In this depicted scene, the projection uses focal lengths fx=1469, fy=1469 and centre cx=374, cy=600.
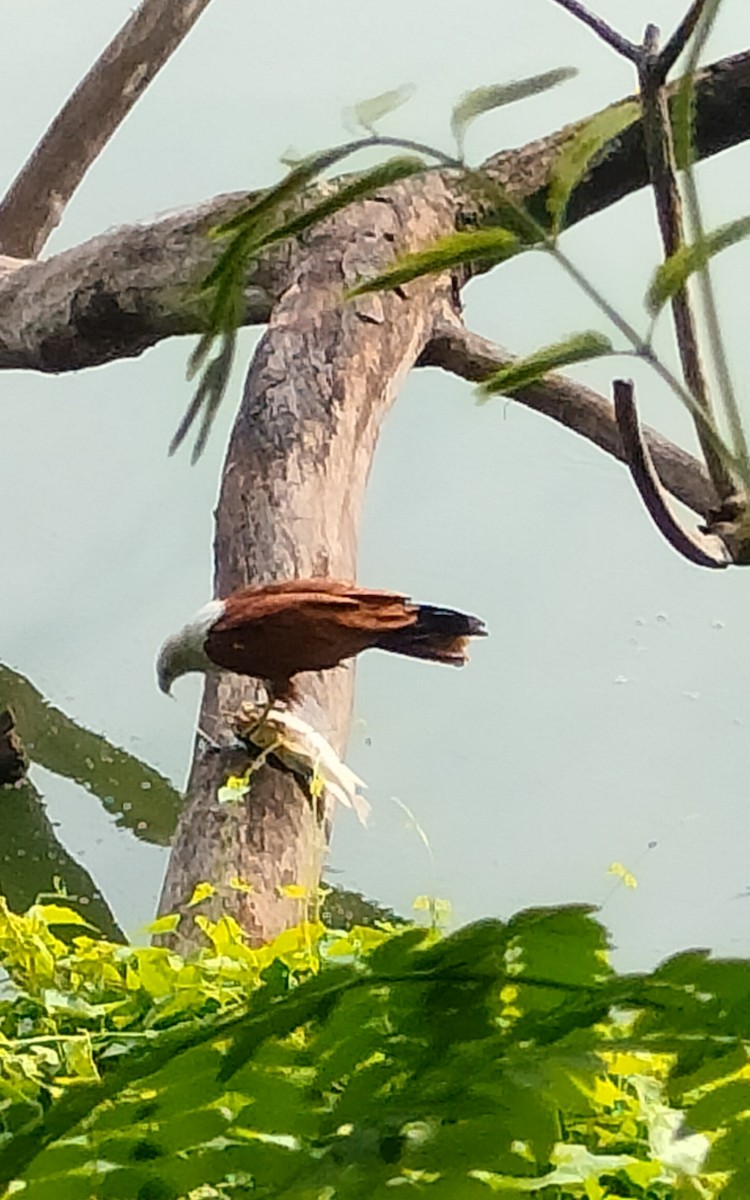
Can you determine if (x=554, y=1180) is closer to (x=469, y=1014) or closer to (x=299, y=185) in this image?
(x=469, y=1014)

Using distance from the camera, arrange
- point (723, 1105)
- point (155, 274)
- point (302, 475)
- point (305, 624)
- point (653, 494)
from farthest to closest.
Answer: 1. point (155, 274)
2. point (302, 475)
3. point (305, 624)
4. point (653, 494)
5. point (723, 1105)

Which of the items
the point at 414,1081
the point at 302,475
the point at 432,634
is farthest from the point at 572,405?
the point at 414,1081

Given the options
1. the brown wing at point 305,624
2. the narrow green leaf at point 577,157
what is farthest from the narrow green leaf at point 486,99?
the brown wing at point 305,624

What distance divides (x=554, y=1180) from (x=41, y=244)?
50.6 inches

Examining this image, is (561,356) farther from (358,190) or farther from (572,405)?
(572,405)

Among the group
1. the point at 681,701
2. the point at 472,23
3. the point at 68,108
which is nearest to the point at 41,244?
the point at 68,108

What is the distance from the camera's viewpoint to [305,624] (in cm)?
76

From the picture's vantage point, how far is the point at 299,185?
18.4 inches

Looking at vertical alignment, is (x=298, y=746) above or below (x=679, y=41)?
below

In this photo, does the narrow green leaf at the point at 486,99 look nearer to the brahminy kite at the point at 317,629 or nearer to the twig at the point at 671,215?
the twig at the point at 671,215

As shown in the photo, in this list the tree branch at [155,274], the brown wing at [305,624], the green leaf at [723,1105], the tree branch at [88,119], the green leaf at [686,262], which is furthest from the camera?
the tree branch at [88,119]

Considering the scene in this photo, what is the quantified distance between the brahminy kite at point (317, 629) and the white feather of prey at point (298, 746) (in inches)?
0.8

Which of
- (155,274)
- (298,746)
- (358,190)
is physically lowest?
(298,746)

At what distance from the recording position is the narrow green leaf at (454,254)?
428mm
